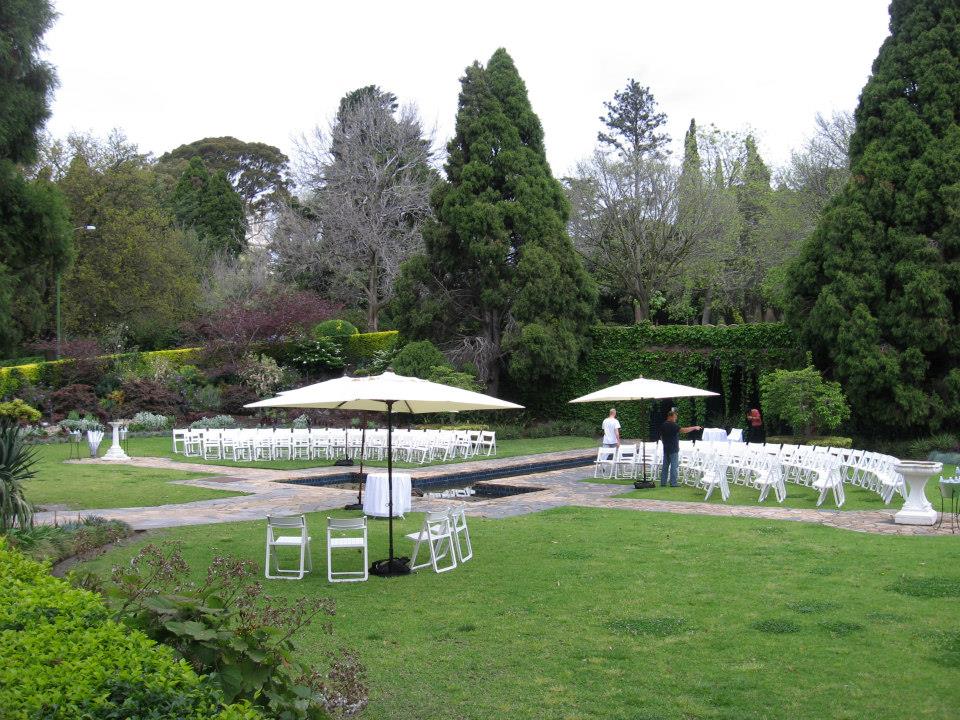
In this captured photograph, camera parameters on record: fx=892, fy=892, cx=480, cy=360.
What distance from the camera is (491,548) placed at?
1127cm

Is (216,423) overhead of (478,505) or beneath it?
overhead

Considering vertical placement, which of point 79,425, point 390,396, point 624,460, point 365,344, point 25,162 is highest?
point 25,162

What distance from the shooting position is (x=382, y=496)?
46.6 feet

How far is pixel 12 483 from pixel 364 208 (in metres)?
31.7

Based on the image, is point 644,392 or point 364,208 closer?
point 644,392

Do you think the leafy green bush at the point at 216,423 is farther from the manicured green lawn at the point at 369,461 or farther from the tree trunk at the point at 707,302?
the tree trunk at the point at 707,302

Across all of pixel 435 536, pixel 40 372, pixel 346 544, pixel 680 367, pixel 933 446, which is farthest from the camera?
pixel 40 372

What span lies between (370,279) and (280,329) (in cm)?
848

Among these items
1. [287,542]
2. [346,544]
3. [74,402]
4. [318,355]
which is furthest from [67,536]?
[318,355]

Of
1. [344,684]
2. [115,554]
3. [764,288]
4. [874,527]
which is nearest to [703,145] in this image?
[764,288]

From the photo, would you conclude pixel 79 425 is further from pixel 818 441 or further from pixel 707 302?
pixel 707 302

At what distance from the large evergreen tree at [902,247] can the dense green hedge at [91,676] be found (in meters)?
22.0

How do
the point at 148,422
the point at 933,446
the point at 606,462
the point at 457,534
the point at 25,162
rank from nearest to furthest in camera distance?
1. the point at 457,534
2. the point at 25,162
3. the point at 606,462
4. the point at 933,446
5. the point at 148,422

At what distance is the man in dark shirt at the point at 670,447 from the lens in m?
17.8
